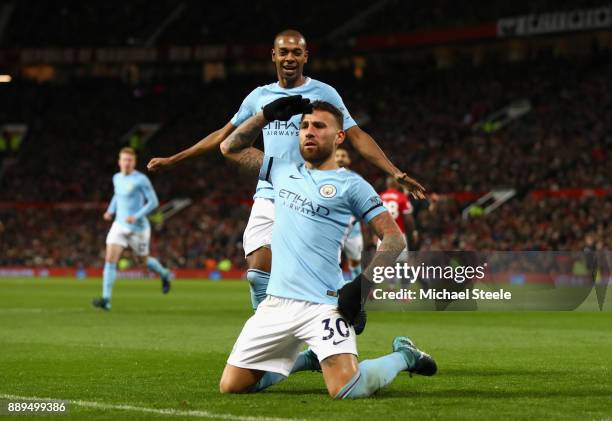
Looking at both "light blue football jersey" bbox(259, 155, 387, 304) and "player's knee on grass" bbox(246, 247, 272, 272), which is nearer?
"light blue football jersey" bbox(259, 155, 387, 304)

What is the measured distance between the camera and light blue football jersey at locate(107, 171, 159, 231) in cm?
1933

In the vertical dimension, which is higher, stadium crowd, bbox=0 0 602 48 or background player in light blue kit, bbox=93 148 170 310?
stadium crowd, bbox=0 0 602 48

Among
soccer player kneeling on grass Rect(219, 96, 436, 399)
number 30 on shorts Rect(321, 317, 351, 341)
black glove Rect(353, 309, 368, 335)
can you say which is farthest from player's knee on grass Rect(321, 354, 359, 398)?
black glove Rect(353, 309, 368, 335)

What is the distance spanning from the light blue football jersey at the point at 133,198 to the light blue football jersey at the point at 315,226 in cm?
1183

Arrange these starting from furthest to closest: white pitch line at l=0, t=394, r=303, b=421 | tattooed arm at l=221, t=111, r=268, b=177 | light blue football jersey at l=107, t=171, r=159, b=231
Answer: light blue football jersey at l=107, t=171, r=159, b=231
tattooed arm at l=221, t=111, r=268, b=177
white pitch line at l=0, t=394, r=303, b=421

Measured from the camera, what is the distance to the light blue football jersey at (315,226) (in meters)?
7.56

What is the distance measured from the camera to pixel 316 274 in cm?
764

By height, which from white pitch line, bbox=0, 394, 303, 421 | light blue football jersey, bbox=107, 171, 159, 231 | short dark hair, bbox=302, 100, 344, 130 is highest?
short dark hair, bbox=302, 100, 344, 130

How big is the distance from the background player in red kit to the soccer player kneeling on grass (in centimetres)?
1151

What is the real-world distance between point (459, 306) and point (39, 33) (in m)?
46.8

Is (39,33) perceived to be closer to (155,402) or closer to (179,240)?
(179,240)

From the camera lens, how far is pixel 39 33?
58.8 metres
